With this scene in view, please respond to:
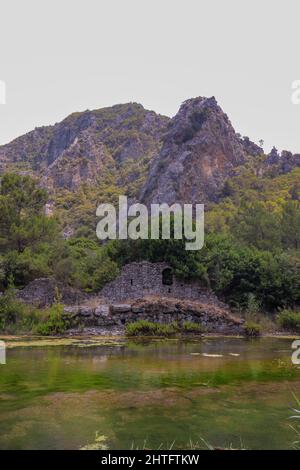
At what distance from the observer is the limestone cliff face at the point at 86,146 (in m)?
110

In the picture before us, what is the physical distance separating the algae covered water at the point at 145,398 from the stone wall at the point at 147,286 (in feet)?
29.8

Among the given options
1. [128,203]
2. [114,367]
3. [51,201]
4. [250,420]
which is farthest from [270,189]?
[250,420]

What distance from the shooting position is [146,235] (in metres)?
30.2

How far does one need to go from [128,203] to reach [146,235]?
199 ft

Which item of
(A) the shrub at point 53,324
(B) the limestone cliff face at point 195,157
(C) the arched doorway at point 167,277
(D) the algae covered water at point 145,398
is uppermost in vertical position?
(B) the limestone cliff face at point 195,157

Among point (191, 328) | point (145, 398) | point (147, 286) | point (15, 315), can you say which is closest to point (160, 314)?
point (191, 328)

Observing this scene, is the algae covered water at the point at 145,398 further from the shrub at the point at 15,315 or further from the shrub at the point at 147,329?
the shrub at the point at 147,329

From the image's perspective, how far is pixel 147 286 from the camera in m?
28.4

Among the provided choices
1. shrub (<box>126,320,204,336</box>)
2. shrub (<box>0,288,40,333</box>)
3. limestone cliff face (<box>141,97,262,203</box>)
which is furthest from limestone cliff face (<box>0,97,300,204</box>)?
shrub (<box>0,288,40,333</box>)

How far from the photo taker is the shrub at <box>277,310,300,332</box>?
26.5m

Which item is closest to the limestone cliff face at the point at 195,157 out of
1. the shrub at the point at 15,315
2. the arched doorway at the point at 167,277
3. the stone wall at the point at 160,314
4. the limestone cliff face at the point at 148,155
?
the limestone cliff face at the point at 148,155

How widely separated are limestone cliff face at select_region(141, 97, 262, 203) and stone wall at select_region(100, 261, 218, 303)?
54.0 metres

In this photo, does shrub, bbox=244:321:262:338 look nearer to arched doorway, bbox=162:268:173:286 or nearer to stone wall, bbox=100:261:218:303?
stone wall, bbox=100:261:218:303
